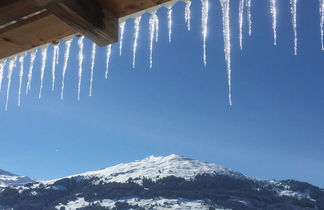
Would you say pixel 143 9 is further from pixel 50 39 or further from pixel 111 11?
pixel 50 39

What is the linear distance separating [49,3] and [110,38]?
0.52m

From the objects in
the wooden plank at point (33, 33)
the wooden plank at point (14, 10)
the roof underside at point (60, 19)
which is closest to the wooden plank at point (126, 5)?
the roof underside at point (60, 19)

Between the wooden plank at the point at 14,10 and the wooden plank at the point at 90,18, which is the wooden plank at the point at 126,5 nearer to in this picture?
the wooden plank at the point at 90,18

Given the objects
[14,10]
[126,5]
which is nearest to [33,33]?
[14,10]

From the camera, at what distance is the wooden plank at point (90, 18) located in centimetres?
246

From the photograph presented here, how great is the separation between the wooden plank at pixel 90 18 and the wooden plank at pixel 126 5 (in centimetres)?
4

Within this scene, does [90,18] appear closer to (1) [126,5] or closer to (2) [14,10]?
(1) [126,5]

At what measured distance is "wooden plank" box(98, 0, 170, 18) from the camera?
253 centimetres

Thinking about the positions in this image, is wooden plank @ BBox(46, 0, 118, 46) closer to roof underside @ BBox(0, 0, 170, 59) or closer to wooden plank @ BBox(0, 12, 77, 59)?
roof underside @ BBox(0, 0, 170, 59)

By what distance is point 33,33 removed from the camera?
2775 mm

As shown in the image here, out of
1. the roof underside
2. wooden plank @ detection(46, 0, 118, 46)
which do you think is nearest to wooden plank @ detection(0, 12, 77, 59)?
the roof underside

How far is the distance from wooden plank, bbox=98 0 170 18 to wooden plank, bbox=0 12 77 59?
12.1 inches

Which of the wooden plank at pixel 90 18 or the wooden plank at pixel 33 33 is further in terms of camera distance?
the wooden plank at pixel 33 33

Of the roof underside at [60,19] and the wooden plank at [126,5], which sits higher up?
the wooden plank at [126,5]
